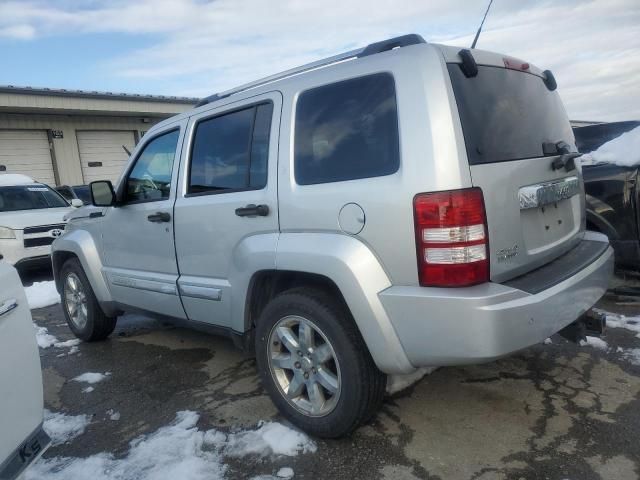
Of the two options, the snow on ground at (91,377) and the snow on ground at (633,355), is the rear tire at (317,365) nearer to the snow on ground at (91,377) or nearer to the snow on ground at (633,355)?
the snow on ground at (91,377)

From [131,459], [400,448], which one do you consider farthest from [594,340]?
[131,459]

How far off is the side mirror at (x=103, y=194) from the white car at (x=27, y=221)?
3457mm

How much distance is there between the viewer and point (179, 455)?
2.69 metres

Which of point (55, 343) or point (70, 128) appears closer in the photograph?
point (55, 343)

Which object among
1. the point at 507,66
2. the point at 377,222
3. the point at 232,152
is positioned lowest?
the point at 377,222

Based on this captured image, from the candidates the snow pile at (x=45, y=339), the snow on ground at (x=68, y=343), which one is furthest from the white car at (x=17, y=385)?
the snow pile at (x=45, y=339)

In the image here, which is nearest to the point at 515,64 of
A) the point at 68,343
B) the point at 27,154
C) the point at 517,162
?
the point at 517,162

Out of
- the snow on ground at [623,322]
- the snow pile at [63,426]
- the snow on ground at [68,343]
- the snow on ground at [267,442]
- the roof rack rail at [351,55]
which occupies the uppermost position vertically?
the roof rack rail at [351,55]

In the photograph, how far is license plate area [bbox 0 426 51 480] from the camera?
1913 millimetres

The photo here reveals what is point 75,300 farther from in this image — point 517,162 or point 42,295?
point 517,162

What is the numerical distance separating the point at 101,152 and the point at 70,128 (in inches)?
53.8

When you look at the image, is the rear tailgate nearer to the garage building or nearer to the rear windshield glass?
the rear windshield glass

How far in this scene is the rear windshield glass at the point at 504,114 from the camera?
2.33m

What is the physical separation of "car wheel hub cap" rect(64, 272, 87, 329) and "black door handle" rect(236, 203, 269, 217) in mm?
2559
